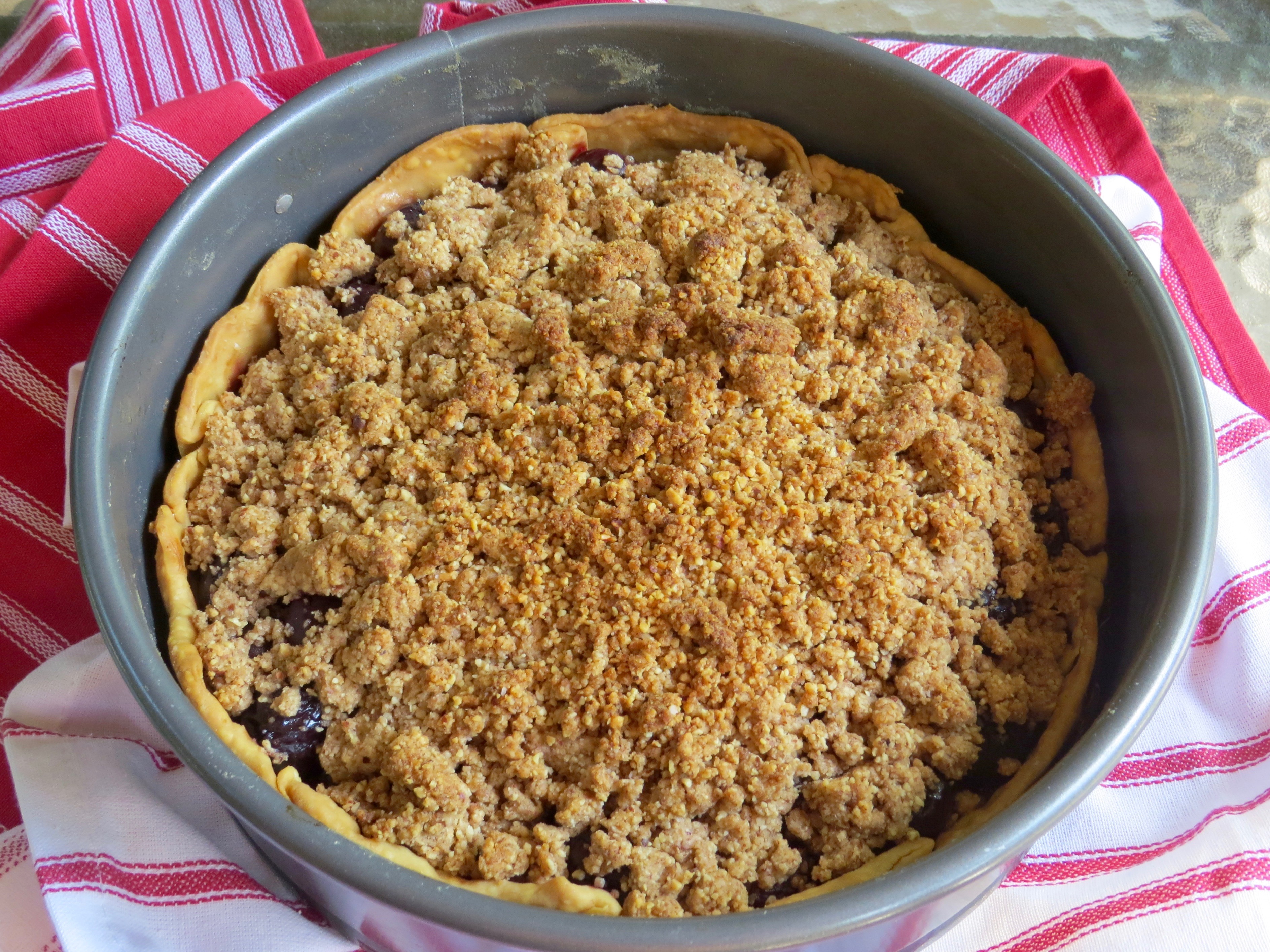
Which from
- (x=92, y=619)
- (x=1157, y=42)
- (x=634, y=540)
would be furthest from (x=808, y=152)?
(x=92, y=619)

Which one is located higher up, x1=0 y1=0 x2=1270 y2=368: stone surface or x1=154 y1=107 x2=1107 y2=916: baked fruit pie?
x1=0 y1=0 x2=1270 y2=368: stone surface

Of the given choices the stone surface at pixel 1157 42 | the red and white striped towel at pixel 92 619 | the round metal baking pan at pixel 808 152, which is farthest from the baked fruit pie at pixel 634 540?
the stone surface at pixel 1157 42

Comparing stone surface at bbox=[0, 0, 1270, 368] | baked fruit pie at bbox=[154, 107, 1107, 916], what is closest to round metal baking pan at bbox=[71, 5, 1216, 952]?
baked fruit pie at bbox=[154, 107, 1107, 916]

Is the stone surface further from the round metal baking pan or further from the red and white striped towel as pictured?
the round metal baking pan

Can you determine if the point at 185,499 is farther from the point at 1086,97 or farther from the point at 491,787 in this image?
the point at 1086,97

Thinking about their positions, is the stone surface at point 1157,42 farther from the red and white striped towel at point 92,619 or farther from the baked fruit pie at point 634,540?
the baked fruit pie at point 634,540

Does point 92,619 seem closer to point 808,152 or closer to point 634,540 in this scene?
point 634,540
